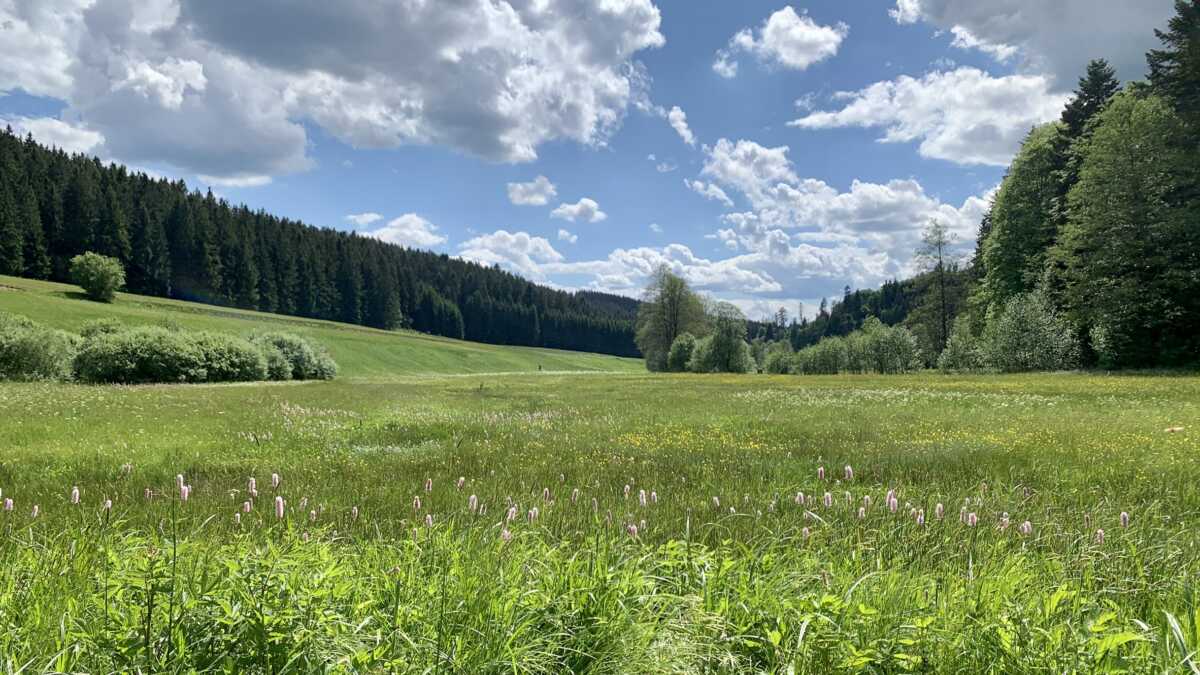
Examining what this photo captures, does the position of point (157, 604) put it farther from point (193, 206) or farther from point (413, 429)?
point (193, 206)

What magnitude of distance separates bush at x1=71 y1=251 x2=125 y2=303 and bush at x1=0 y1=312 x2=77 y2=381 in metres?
59.9

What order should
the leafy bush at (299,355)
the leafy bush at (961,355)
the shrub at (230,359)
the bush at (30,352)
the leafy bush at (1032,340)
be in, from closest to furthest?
the bush at (30,352) < the leafy bush at (1032,340) < the shrub at (230,359) < the leafy bush at (961,355) < the leafy bush at (299,355)

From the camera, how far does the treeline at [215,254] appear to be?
96938 mm

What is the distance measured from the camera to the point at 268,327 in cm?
7750

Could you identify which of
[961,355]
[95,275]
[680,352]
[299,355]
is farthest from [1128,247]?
[95,275]

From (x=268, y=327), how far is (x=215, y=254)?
5445 centimetres

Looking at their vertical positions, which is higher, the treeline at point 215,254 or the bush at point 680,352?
the treeline at point 215,254

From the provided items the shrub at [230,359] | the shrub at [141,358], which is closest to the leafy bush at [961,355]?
the shrub at [230,359]

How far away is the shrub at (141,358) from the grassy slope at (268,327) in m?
15.7

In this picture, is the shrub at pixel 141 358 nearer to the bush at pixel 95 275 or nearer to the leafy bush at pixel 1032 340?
the leafy bush at pixel 1032 340

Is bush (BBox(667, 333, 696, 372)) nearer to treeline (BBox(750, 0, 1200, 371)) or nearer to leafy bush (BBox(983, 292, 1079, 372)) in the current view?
treeline (BBox(750, 0, 1200, 371))

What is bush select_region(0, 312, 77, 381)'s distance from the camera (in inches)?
1121

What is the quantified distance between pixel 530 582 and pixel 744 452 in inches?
271

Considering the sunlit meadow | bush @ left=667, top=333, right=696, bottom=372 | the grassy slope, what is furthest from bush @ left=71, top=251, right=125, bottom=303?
the sunlit meadow
